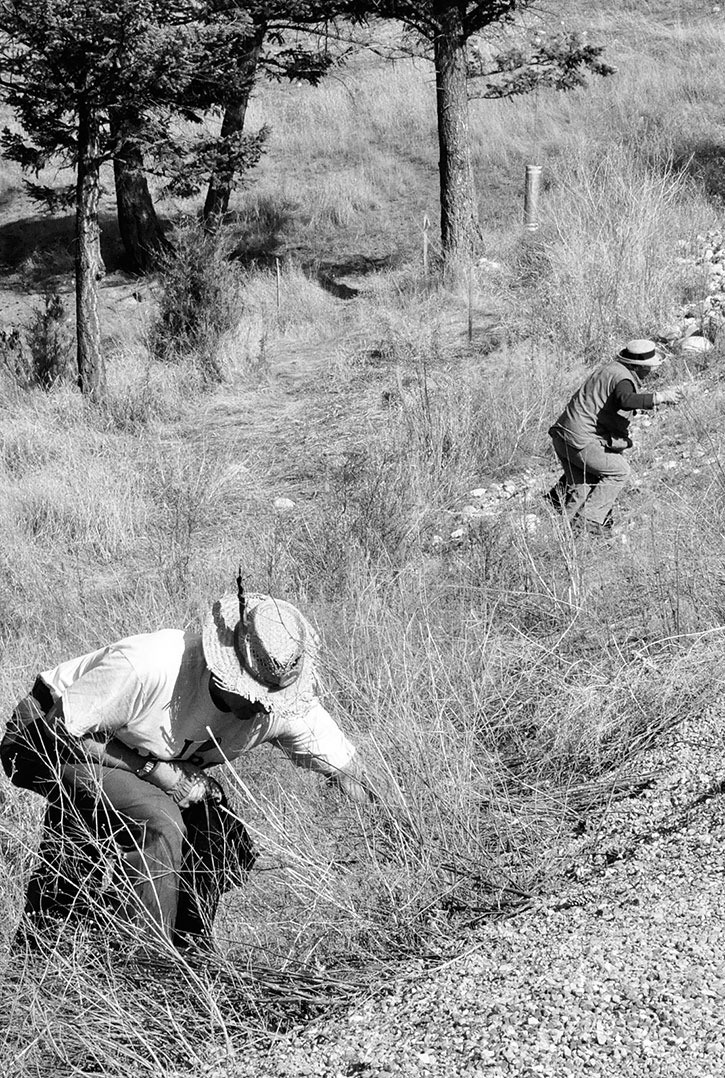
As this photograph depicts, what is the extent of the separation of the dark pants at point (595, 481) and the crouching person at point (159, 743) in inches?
144

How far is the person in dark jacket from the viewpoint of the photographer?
6.68 m

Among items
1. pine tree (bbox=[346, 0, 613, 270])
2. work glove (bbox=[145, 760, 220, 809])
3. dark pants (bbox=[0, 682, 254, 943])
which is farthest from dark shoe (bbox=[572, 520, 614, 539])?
pine tree (bbox=[346, 0, 613, 270])

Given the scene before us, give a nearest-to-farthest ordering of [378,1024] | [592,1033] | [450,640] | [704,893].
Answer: [592,1033] → [378,1024] → [704,893] → [450,640]

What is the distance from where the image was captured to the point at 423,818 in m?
3.34

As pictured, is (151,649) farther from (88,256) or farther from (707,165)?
(707,165)

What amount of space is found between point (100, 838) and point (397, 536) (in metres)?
3.71

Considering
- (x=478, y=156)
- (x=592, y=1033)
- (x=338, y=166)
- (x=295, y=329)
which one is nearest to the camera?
(x=592, y=1033)

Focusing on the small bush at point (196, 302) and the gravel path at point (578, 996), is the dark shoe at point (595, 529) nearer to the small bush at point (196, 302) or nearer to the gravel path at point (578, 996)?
the gravel path at point (578, 996)

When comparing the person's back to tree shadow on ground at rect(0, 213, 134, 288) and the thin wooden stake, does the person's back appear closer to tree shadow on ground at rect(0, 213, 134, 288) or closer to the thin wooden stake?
the thin wooden stake

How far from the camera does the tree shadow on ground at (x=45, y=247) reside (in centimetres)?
1828

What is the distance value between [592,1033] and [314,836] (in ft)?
3.94

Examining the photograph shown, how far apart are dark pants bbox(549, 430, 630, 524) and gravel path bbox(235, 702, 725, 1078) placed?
3.60 m

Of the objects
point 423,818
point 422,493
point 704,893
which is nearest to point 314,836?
point 423,818

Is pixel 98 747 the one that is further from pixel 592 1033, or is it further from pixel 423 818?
pixel 592 1033
